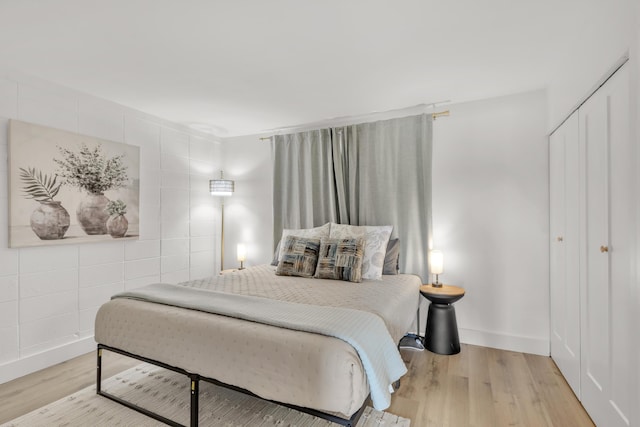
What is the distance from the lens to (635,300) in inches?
54.8

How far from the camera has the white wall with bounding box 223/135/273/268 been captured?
14.6 ft

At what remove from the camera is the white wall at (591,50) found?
4.97ft

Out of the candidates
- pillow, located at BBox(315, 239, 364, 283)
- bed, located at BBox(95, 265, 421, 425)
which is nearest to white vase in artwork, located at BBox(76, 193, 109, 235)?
bed, located at BBox(95, 265, 421, 425)

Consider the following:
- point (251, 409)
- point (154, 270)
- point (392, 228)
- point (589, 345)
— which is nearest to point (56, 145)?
point (154, 270)

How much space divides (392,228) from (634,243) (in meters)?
2.07

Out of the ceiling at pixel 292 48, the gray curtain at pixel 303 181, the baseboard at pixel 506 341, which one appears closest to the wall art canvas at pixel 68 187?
the ceiling at pixel 292 48

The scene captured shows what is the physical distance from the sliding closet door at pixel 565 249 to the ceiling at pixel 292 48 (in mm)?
670

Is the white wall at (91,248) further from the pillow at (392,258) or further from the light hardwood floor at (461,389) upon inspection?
the pillow at (392,258)

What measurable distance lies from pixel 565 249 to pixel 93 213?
13.8ft

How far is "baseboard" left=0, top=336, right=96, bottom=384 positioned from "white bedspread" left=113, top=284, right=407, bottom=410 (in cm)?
129

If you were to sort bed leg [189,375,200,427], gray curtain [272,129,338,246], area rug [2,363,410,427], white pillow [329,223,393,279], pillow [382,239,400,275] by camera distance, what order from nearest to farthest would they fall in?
1. bed leg [189,375,200,427]
2. area rug [2,363,410,427]
3. white pillow [329,223,393,279]
4. pillow [382,239,400,275]
5. gray curtain [272,129,338,246]

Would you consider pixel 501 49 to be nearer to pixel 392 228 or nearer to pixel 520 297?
pixel 392 228

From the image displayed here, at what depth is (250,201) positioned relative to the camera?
4559mm

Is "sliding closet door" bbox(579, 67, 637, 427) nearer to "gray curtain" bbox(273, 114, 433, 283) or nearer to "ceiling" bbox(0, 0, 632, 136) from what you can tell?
"ceiling" bbox(0, 0, 632, 136)
